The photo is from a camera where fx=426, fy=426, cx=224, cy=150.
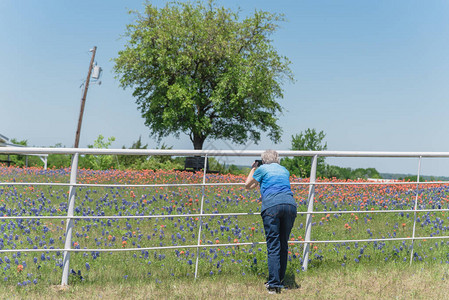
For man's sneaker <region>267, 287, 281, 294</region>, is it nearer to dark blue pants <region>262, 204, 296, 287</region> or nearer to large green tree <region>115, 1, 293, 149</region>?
dark blue pants <region>262, 204, 296, 287</region>

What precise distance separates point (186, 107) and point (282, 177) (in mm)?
23790

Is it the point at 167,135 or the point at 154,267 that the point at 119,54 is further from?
the point at 154,267

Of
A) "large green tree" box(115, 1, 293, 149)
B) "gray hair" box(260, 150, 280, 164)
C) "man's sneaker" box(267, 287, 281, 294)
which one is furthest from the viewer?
"large green tree" box(115, 1, 293, 149)

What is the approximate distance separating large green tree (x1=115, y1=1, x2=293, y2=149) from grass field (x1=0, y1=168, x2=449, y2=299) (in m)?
18.9

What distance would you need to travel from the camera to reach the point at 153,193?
33.2ft

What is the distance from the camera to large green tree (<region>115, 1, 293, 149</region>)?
1137 inches

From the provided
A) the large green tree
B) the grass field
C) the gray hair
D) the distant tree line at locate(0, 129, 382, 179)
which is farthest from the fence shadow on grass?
the large green tree

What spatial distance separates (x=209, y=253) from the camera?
670cm

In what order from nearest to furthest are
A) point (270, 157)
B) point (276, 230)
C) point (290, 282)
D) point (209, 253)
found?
point (276, 230), point (270, 157), point (290, 282), point (209, 253)

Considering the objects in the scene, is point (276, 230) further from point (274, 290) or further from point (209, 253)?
point (209, 253)

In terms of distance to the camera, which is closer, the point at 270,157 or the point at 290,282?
the point at 270,157

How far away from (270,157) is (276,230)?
94 centimetres

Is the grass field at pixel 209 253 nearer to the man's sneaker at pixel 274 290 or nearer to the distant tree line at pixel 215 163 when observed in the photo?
the man's sneaker at pixel 274 290

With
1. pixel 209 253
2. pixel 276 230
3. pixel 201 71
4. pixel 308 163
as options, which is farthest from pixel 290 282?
pixel 201 71
